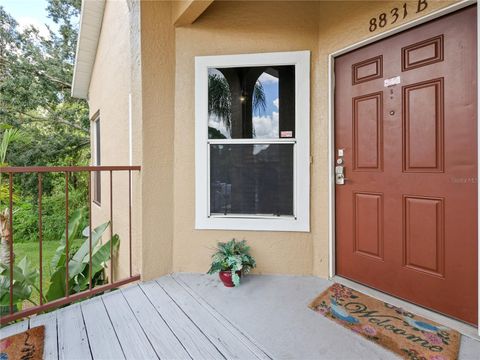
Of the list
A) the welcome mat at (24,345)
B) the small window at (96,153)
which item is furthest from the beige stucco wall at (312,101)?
the small window at (96,153)

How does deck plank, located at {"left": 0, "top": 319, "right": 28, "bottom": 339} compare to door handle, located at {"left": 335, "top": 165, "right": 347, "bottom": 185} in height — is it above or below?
below

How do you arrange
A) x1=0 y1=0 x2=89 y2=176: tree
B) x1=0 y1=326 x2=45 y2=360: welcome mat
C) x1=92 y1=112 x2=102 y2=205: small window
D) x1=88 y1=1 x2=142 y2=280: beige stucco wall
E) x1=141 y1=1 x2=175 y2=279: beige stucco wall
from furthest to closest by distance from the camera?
x1=0 y1=0 x2=89 y2=176: tree → x1=92 y1=112 x2=102 y2=205: small window → x1=88 y1=1 x2=142 y2=280: beige stucco wall → x1=141 y1=1 x2=175 y2=279: beige stucco wall → x1=0 y1=326 x2=45 y2=360: welcome mat

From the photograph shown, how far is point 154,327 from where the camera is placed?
156 centimetres

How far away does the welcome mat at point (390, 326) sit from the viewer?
1.36m

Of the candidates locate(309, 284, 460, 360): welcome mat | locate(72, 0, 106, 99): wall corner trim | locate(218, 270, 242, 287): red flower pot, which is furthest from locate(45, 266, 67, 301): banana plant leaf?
locate(72, 0, 106, 99): wall corner trim

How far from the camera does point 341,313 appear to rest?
1.69 metres

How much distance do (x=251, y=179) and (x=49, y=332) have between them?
170 cm

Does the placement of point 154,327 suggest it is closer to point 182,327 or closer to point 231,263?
point 182,327

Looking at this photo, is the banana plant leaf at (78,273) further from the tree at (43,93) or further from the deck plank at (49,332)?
the tree at (43,93)

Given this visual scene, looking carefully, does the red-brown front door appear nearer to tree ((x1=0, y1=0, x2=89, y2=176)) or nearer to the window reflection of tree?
the window reflection of tree

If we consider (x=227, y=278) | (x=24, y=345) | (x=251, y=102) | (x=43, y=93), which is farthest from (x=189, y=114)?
(x=43, y=93)

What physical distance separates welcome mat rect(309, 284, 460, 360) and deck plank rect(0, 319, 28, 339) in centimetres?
181

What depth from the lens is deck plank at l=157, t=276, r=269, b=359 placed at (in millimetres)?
1357

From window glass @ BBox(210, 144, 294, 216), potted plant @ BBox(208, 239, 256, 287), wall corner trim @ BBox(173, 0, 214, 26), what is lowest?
potted plant @ BBox(208, 239, 256, 287)
